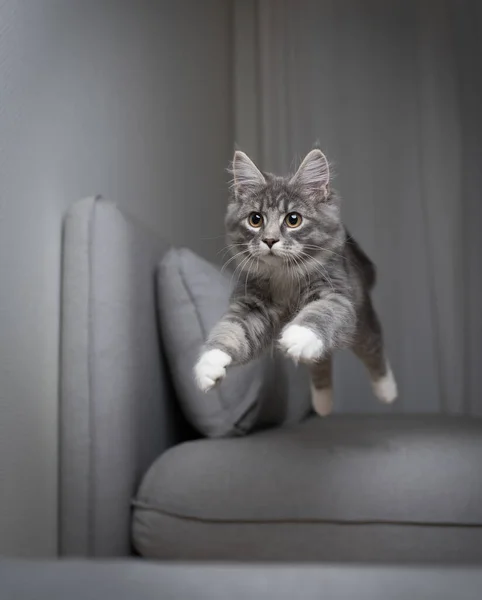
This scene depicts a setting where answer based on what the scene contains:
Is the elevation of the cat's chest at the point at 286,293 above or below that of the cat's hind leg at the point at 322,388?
above

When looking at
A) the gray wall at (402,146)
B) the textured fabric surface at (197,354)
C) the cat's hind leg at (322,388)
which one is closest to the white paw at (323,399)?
the cat's hind leg at (322,388)

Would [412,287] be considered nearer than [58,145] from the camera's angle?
No

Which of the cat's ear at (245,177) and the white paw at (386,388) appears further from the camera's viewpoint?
the white paw at (386,388)

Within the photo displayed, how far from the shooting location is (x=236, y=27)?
292 cm

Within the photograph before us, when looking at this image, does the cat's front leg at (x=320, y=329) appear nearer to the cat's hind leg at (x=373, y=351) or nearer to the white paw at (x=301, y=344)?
the white paw at (x=301, y=344)

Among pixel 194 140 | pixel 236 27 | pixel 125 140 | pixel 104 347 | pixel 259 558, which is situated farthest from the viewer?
pixel 236 27

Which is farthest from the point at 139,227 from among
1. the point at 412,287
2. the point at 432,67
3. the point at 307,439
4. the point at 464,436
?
the point at 432,67

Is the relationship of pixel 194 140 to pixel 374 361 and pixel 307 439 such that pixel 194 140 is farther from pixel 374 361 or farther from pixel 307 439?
pixel 307 439

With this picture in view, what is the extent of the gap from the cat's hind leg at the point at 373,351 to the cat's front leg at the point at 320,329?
0.85ft

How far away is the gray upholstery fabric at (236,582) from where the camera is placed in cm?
52

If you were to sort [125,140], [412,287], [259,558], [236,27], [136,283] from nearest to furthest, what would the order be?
[259,558], [136,283], [125,140], [412,287], [236,27]

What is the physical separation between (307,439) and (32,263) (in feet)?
2.37

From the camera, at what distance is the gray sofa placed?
3.82 feet

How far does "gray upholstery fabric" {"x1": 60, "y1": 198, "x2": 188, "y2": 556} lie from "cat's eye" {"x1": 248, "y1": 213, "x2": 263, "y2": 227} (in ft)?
1.25
